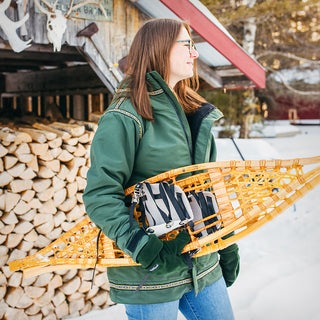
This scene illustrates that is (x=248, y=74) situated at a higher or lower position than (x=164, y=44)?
lower

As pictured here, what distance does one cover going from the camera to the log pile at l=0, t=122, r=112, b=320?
3.27m

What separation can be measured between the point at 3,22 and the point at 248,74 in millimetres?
2481

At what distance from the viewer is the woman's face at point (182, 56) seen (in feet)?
5.68

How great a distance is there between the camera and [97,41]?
3504 millimetres

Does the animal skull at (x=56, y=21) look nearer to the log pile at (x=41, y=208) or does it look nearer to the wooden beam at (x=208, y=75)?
the log pile at (x=41, y=208)

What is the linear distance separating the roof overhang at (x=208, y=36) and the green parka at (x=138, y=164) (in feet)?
6.27

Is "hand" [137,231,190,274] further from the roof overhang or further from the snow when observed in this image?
the roof overhang

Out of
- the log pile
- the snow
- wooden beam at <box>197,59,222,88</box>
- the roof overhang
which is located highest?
the roof overhang

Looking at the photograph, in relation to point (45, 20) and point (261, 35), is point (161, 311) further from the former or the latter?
point (261, 35)

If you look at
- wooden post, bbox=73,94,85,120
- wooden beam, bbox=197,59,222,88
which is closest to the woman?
wooden beam, bbox=197,59,222,88

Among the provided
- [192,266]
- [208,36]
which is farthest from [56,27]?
[192,266]

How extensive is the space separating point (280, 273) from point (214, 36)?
8.84ft

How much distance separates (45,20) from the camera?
127 inches

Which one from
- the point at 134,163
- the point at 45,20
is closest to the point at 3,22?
the point at 45,20
